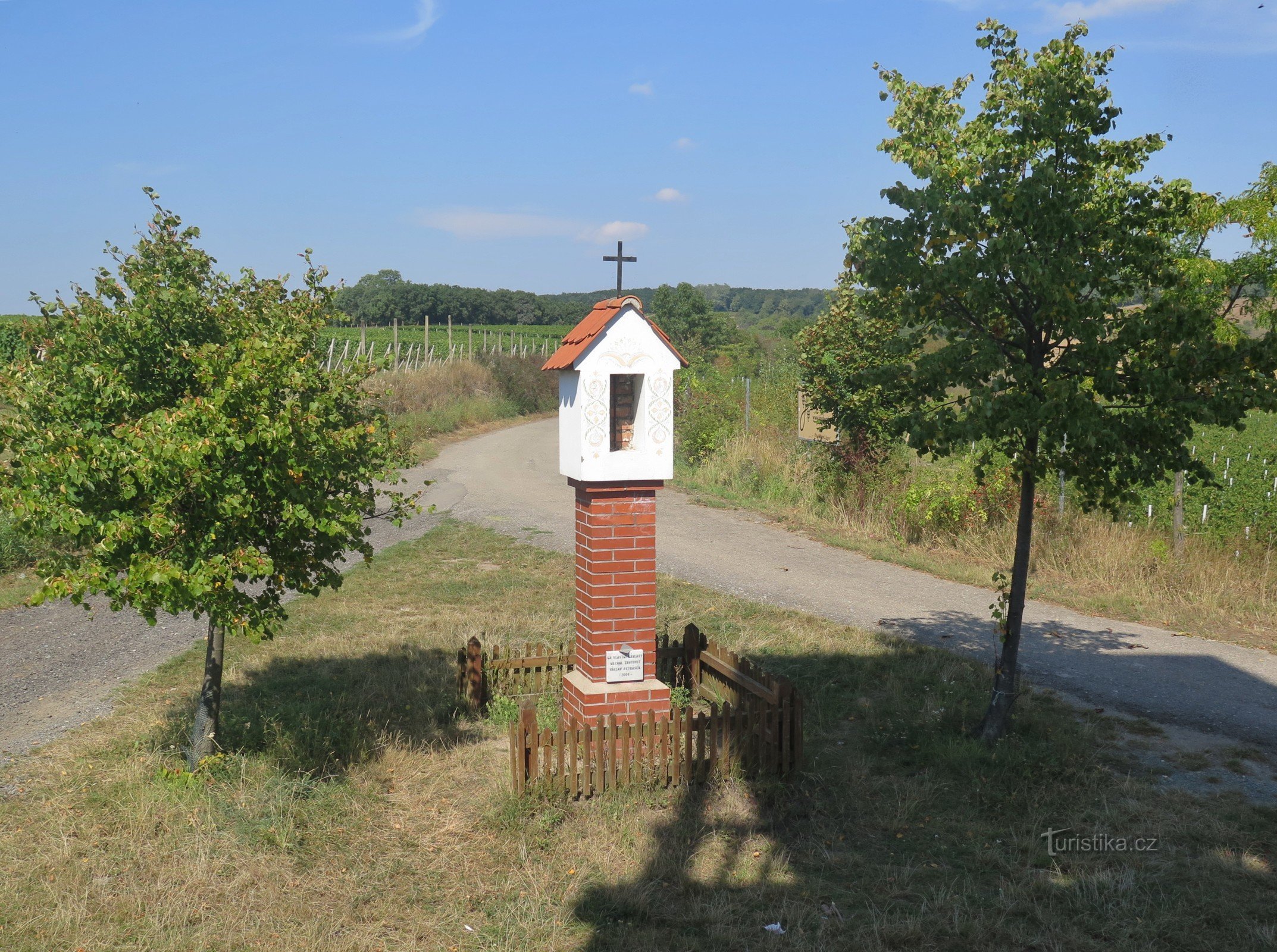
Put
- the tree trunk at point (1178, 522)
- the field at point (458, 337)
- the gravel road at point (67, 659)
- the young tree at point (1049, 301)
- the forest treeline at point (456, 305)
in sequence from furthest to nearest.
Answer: the forest treeline at point (456, 305) → the field at point (458, 337) → the tree trunk at point (1178, 522) → the gravel road at point (67, 659) → the young tree at point (1049, 301)

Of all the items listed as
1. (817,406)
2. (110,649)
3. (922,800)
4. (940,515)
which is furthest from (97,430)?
(817,406)

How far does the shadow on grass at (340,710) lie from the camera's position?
6184 mm

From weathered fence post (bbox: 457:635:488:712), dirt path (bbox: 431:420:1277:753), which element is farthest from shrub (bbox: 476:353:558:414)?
weathered fence post (bbox: 457:635:488:712)

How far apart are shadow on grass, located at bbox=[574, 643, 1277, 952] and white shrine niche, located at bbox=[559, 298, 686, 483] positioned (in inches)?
84.7

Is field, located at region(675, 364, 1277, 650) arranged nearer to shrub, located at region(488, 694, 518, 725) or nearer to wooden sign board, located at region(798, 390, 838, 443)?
wooden sign board, located at region(798, 390, 838, 443)

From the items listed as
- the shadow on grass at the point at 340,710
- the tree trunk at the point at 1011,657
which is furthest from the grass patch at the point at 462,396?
the tree trunk at the point at 1011,657

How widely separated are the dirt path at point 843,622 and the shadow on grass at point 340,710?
128 centimetres

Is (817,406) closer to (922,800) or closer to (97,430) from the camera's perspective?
(922,800)

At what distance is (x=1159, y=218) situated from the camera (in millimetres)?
5973

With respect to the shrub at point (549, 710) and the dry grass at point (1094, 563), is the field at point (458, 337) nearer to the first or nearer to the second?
the dry grass at point (1094, 563)

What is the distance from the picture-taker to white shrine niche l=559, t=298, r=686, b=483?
20.3 feet

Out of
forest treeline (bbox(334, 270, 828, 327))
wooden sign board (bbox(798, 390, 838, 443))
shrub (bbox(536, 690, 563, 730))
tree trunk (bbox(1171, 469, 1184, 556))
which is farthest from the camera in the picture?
forest treeline (bbox(334, 270, 828, 327))

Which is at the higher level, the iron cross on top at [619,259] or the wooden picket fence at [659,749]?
the iron cross on top at [619,259]

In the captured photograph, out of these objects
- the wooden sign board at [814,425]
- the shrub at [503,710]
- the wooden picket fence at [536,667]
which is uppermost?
the wooden sign board at [814,425]
